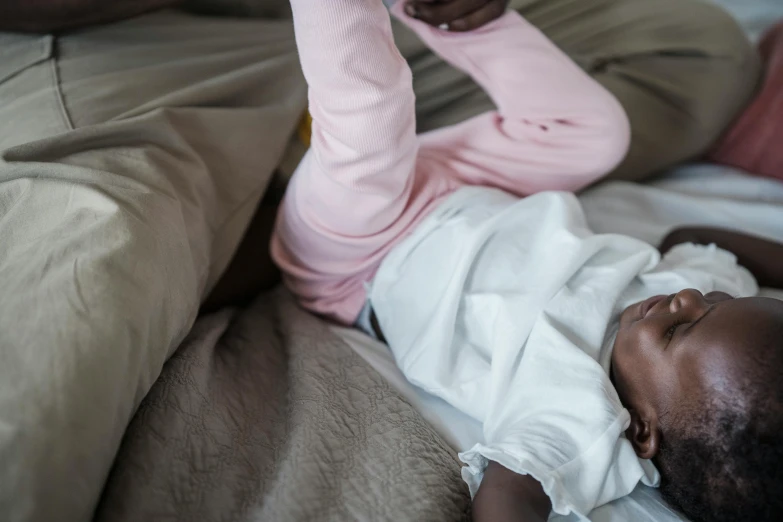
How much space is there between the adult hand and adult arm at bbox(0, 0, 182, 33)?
0.34 meters

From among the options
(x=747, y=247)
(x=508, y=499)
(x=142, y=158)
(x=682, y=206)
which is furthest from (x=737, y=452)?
(x=142, y=158)

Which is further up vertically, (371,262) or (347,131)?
(347,131)

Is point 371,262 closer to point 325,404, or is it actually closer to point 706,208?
point 325,404

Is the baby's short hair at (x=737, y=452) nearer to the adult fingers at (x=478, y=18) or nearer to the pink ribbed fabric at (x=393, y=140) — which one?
the pink ribbed fabric at (x=393, y=140)

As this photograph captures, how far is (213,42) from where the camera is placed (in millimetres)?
861

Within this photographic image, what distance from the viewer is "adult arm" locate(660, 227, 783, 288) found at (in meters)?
0.92

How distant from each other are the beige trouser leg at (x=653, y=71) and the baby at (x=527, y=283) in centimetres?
11

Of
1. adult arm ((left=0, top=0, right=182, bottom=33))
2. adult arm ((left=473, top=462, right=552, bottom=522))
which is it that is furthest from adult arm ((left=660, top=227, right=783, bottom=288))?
adult arm ((left=0, top=0, right=182, bottom=33))

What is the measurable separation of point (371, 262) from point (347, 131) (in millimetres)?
209

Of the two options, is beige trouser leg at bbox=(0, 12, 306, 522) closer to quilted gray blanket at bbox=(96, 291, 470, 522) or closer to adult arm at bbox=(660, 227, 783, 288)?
quilted gray blanket at bbox=(96, 291, 470, 522)

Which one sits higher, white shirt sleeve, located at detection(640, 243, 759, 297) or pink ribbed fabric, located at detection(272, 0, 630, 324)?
pink ribbed fabric, located at detection(272, 0, 630, 324)

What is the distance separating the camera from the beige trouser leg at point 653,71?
106 cm

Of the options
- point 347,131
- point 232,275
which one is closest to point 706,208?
point 347,131

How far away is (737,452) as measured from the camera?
0.59 metres
